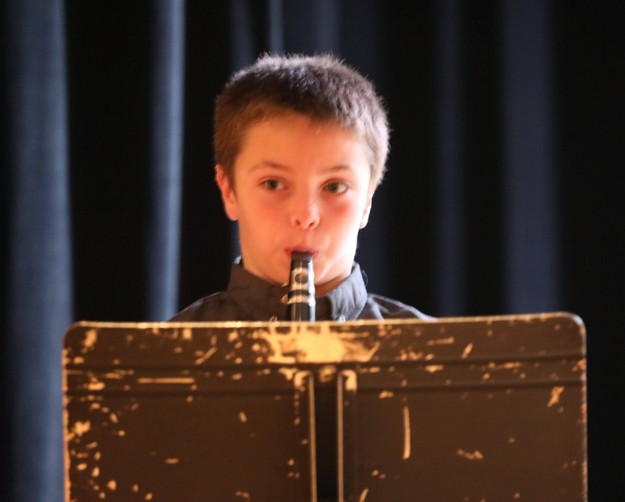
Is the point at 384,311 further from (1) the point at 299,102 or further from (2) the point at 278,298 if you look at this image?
(1) the point at 299,102

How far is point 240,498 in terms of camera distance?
0.71 metres

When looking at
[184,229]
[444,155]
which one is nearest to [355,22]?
[444,155]

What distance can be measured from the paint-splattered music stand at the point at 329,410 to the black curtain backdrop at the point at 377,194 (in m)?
0.95

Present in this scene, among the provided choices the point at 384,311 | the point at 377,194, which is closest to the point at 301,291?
the point at 384,311

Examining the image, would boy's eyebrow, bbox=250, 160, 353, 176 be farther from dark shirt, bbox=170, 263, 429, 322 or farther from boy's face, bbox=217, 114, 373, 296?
dark shirt, bbox=170, 263, 429, 322

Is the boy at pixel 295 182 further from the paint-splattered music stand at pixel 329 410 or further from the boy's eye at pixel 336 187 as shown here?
the paint-splattered music stand at pixel 329 410

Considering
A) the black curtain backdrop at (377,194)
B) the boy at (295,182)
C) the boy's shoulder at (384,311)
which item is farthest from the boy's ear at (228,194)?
the black curtain backdrop at (377,194)

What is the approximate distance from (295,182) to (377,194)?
66 centimetres

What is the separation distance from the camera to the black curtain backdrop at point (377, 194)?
161 centimetres

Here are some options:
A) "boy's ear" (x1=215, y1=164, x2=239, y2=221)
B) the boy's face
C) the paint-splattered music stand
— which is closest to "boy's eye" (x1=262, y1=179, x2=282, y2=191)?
the boy's face

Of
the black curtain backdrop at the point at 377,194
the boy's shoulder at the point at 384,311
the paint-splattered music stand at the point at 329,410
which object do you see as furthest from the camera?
the black curtain backdrop at the point at 377,194

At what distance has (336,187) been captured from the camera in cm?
115

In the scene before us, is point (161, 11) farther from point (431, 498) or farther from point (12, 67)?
point (431, 498)

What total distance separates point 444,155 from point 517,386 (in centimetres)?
111
